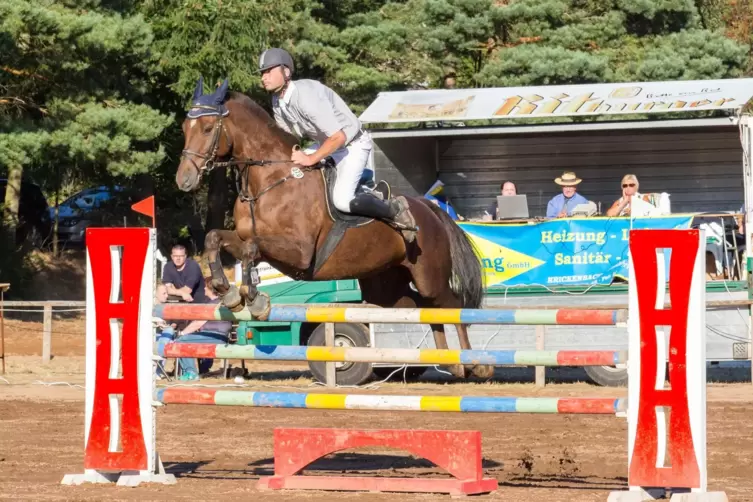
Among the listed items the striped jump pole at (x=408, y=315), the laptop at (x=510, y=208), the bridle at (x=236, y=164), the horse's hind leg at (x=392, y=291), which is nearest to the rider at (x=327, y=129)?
the bridle at (x=236, y=164)

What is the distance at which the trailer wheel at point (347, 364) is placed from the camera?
509 inches

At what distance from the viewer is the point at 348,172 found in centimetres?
773

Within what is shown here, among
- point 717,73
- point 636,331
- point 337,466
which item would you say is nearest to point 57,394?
point 337,466

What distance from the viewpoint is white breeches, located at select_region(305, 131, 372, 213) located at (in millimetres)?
7695

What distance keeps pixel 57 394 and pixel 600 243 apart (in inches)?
219

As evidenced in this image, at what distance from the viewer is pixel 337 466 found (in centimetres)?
764

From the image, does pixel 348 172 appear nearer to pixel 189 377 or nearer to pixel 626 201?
pixel 189 377

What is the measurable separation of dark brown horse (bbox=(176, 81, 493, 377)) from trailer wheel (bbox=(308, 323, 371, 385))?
470cm

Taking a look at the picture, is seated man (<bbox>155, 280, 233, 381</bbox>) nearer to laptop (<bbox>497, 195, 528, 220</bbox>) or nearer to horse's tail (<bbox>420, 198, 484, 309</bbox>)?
laptop (<bbox>497, 195, 528, 220</bbox>)

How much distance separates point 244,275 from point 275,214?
0.73 m

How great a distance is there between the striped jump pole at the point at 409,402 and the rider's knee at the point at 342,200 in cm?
148

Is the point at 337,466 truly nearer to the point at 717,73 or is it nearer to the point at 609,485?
the point at 609,485

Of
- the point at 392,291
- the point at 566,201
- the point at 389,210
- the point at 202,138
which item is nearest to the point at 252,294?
the point at 202,138

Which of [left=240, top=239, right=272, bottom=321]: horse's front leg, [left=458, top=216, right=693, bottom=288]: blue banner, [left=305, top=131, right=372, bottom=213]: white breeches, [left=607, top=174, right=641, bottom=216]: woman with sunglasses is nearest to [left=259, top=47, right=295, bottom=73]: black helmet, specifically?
[left=305, top=131, right=372, bottom=213]: white breeches
